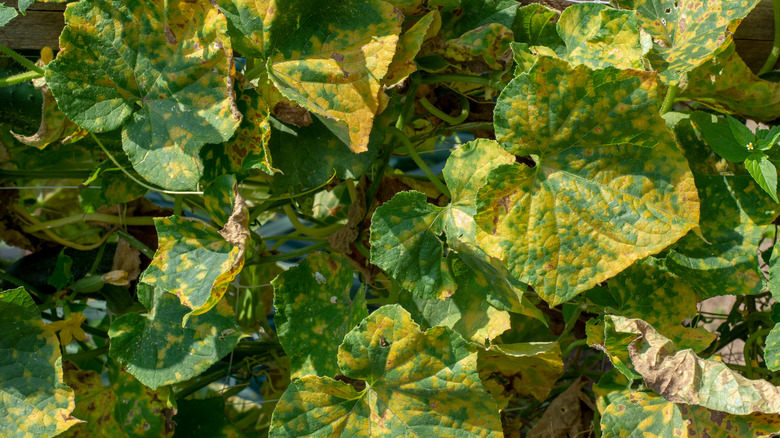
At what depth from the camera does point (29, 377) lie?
894mm

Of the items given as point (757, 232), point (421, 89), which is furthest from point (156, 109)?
point (757, 232)

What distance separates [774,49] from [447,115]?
1.94 feet

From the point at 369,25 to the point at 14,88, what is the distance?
0.64 m

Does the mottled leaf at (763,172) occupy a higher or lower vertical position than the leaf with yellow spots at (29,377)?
higher

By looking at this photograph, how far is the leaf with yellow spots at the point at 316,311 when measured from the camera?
3.17ft

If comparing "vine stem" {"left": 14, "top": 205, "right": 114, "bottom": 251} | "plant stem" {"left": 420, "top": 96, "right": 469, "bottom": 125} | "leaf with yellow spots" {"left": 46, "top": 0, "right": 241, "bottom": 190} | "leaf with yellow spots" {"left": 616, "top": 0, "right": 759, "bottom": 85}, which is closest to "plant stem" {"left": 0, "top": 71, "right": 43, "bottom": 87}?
"leaf with yellow spots" {"left": 46, "top": 0, "right": 241, "bottom": 190}

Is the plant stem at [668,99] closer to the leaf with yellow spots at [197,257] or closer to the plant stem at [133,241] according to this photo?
the leaf with yellow spots at [197,257]

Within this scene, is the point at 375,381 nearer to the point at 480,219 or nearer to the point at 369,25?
the point at 480,219

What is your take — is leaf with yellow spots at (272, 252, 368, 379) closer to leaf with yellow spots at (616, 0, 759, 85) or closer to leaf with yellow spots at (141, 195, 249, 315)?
leaf with yellow spots at (141, 195, 249, 315)

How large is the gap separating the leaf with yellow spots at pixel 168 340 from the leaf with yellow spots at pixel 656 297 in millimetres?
615

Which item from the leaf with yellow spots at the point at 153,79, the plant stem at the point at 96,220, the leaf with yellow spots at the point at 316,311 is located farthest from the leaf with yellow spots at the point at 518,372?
the plant stem at the point at 96,220

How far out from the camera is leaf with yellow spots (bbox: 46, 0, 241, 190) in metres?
0.84

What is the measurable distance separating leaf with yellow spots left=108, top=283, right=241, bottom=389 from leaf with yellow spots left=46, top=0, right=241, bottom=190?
25 cm

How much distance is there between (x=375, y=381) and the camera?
89 cm
